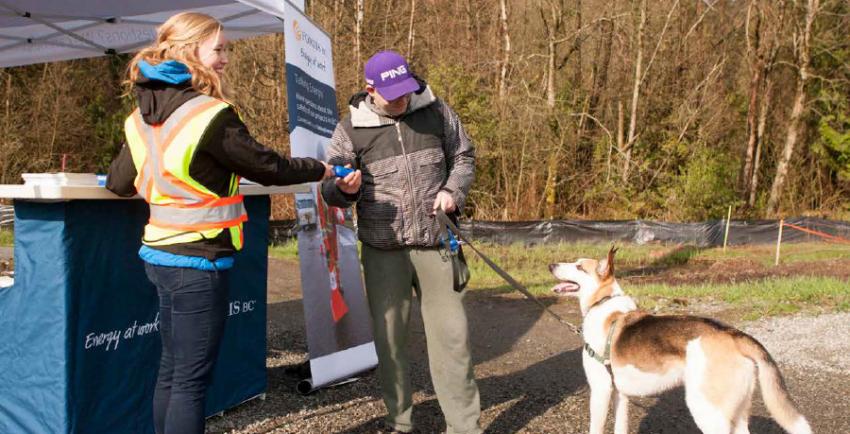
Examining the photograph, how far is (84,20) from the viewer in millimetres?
7262

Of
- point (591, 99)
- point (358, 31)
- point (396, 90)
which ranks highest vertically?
point (358, 31)

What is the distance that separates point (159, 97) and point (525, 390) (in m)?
3.50

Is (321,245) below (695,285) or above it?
above

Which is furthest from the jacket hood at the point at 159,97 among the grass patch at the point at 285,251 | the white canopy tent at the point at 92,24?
the grass patch at the point at 285,251

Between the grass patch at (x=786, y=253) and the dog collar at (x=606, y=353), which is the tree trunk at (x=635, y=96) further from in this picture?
the dog collar at (x=606, y=353)

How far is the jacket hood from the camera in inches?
104

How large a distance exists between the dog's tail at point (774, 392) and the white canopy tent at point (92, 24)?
4.39m

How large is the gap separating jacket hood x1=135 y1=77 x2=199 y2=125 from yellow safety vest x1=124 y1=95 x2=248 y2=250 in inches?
1.0

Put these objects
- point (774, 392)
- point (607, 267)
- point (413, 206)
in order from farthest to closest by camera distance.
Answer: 1. point (607, 267)
2. point (413, 206)
3. point (774, 392)

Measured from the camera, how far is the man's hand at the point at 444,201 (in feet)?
12.2

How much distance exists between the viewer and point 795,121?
23.8 metres

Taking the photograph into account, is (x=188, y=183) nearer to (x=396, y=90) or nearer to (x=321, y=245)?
(x=396, y=90)

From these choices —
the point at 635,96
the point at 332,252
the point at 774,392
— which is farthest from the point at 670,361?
the point at 635,96

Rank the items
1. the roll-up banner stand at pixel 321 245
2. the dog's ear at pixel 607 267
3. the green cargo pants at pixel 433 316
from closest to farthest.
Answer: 1. the green cargo pants at pixel 433 316
2. the dog's ear at pixel 607 267
3. the roll-up banner stand at pixel 321 245
